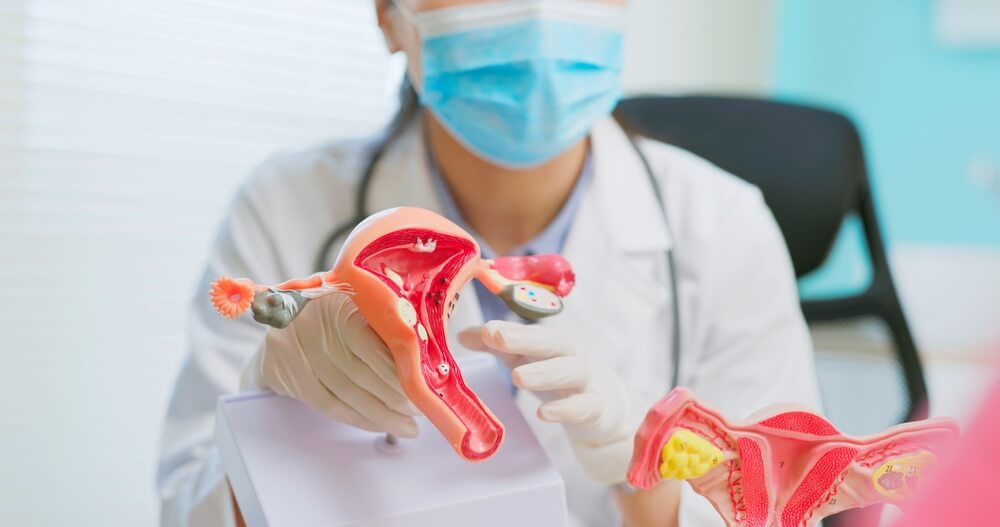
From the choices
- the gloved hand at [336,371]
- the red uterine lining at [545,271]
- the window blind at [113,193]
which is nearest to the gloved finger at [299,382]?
the gloved hand at [336,371]

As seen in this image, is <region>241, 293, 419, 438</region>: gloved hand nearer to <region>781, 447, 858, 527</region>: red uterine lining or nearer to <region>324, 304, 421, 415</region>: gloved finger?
<region>324, 304, 421, 415</region>: gloved finger

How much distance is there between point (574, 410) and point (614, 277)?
31 centimetres

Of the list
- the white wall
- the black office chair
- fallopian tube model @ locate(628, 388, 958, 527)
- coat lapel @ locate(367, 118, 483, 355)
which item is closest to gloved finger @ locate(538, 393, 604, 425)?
fallopian tube model @ locate(628, 388, 958, 527)

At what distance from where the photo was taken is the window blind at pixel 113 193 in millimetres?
906

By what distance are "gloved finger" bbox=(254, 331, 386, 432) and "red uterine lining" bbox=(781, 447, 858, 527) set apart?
21cm

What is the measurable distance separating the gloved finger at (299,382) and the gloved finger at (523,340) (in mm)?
77

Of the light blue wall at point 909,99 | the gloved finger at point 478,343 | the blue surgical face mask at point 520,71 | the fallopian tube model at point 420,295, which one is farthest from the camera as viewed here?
the light blue wall at point 909,99

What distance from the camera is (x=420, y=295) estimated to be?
1.41 ft

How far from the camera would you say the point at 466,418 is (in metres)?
0.41

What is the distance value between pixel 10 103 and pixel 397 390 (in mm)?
630

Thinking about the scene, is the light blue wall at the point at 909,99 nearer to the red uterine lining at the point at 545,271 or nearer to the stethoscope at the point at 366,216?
the stethoscope at the point at 366,216

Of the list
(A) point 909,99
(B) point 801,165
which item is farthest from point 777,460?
(A) point 909,99

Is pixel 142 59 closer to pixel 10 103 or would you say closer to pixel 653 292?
pixel 10 103

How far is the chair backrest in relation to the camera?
109 cm
